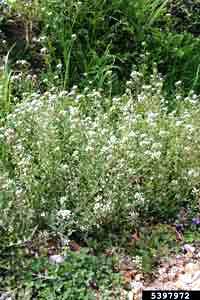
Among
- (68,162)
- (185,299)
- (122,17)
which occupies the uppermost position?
(122,17)

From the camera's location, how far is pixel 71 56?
5.72 meters

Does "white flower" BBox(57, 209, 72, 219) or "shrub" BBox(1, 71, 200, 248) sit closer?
"white flower" BBox(57, 209, 72, 219)

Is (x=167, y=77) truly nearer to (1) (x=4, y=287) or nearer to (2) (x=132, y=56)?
(2) (x=132, y=56)

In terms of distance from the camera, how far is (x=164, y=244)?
383 centimetres

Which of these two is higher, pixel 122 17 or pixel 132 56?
pixel 122 17

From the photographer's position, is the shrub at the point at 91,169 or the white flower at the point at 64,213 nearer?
the white flower at the point at 64,213

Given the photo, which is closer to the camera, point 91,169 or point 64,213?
point 64,213

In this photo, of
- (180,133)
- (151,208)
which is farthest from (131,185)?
(180,133)

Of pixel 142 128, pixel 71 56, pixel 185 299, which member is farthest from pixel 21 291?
pixel 71 56

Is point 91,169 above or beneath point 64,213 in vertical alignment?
above

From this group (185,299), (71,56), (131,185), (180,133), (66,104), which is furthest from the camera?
(71,56)

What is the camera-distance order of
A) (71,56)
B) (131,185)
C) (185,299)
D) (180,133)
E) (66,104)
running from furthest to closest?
1. (71,56)
2. (66,104)
3. (180,133)
4. (131,185)
5. (185,299)

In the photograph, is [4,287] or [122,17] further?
[122,17]

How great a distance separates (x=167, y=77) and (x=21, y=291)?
315 centimetres
